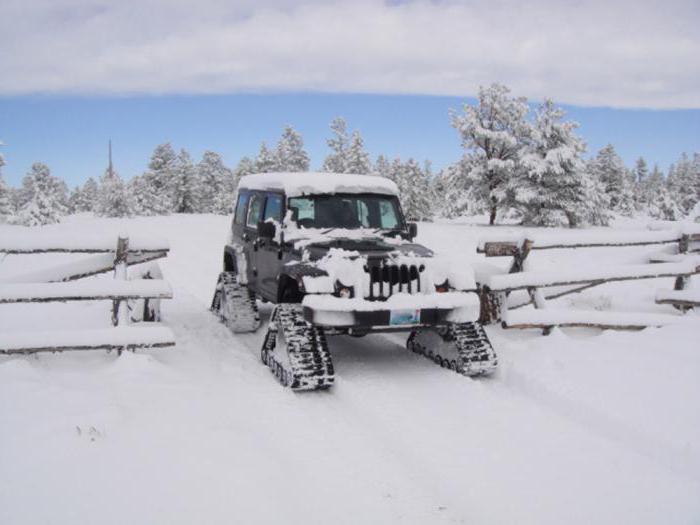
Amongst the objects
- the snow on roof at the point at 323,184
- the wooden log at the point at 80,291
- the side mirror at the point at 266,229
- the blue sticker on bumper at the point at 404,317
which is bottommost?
the blue sticker on bumper at the point at 404,317

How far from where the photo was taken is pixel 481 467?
439cm

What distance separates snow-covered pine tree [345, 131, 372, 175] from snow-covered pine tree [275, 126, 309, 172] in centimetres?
629

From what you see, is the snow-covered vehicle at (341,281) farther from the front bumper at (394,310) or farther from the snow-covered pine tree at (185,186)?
the snow-covered pine tree at (185,186)

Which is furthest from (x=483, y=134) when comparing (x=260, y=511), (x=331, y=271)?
(x=260, y=511)

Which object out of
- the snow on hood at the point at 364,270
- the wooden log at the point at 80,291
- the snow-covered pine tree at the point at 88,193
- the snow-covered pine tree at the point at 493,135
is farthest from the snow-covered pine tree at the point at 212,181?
the snow on hood at the point at 364,270

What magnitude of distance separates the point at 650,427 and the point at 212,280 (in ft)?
37.9

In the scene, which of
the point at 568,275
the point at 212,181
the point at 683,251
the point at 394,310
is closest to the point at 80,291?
the point at 394,310

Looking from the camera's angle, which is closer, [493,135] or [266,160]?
[493,135]

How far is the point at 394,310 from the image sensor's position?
20.1 feet

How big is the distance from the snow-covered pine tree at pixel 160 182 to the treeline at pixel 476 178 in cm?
11

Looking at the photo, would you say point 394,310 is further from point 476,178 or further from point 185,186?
point 185,186

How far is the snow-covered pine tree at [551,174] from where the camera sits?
32.7 metres

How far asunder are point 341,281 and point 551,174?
1171 inches

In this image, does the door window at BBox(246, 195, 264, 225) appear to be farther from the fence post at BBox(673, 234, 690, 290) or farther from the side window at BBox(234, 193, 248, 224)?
the fence post at BBox(673, 234, 690, 290)
